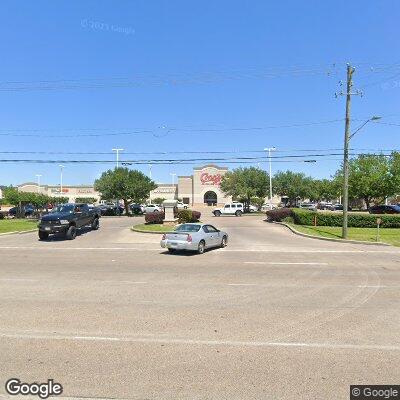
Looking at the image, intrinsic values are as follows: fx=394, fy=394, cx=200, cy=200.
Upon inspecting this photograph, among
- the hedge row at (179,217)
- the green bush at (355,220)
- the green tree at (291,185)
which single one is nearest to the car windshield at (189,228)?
the hedge row at (179,217)

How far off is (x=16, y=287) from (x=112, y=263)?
16.3 ft

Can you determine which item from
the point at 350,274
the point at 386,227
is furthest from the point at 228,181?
the point at 350,274

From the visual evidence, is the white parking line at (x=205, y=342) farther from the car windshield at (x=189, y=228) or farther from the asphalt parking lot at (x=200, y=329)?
the car windshield at (x=189, y=228)

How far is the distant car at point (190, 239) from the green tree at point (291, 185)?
5987 cm

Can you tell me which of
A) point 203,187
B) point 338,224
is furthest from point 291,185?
point 338,224

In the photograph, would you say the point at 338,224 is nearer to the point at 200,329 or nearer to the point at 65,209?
the point at 65,209

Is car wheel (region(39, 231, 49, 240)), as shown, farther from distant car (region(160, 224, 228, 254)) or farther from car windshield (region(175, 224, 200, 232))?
car windshield (region(175, 224, 200, 232))

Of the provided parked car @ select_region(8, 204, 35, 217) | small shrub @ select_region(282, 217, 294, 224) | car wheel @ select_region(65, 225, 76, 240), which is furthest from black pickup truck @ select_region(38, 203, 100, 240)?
parked car @ select_region(8, 204, 35, 217)

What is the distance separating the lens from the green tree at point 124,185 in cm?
4984

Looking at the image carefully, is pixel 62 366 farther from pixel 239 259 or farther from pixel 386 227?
pixel 386 227

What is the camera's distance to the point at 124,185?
4997 centimetres

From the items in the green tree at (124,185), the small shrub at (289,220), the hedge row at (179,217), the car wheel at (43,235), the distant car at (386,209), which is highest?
the green tree at (124,185)

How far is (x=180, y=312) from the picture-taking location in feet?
25.5

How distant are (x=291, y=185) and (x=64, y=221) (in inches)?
2375
